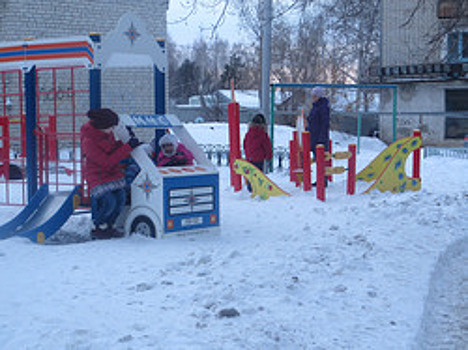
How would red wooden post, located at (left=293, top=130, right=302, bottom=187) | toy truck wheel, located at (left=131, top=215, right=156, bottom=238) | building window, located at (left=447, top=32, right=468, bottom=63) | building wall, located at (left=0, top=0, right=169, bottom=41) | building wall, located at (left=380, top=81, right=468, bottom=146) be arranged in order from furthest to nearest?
building wall, located at (left=380, top=81, right=468, bottom=146) < building wall, located at (left=0, top=0, right=169, bottom=41) < red wooden post, located at (left=293, top=130, right=302, bottom=187) < building window, located at (left=447, top=32, right=468, bottom=63) < toy truck wheel, located at (left=131, top=215, right=156, bottom=238)

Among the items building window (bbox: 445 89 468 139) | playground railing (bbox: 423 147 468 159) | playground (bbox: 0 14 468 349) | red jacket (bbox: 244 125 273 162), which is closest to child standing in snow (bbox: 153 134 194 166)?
playground (bbox: 0 14 468 349)

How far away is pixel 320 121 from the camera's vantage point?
9.46m

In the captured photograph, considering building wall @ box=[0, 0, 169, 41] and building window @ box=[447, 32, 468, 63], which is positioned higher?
building wall @ box=[0, 0, 169, 41]

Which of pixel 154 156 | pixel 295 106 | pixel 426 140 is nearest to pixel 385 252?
pixel 154 156

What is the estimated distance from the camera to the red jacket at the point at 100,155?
5.94 m

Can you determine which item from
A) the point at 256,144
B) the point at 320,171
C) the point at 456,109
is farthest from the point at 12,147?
the point at 456,109

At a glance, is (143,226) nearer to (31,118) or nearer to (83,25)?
(31,118)

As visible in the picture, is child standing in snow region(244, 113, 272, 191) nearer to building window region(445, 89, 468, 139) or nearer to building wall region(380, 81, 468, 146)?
building wall region(380, 81, 468, 146)

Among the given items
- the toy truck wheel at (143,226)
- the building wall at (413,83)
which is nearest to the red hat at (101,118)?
the toy truck wheel at (143,226)

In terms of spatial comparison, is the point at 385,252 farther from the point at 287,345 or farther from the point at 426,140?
the point at 426,140

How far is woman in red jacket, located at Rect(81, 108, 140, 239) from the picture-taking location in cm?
594

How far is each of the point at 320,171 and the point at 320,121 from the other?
1511 millimetres

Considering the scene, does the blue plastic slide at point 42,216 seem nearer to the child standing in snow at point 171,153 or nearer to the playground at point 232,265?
the playground at point 232,265

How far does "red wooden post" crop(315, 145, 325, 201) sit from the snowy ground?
1.24 meters
